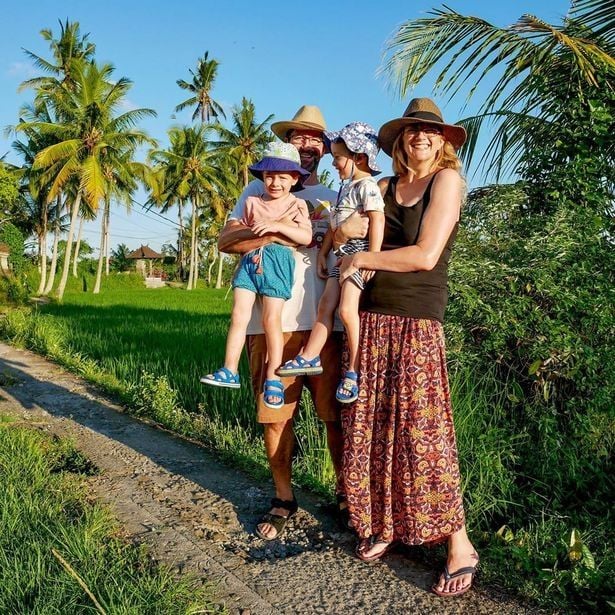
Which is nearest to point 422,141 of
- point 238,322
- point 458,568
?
point 238,322

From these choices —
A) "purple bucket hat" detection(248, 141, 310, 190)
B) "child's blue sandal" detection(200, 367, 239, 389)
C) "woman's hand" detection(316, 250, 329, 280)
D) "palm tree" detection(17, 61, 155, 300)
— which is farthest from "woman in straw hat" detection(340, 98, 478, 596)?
"palm tree" detection(17, 61, 155, 300)

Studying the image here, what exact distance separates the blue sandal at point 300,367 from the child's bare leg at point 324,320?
0.02 metres

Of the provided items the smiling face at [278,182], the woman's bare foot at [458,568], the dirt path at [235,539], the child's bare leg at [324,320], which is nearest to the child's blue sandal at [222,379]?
the child's bare leg at [324,320]

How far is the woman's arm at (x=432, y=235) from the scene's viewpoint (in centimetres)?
236

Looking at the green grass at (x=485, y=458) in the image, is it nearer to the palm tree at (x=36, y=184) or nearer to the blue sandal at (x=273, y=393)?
the blue sandal at (x=273, y=393)

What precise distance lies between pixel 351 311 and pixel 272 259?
1.49ft

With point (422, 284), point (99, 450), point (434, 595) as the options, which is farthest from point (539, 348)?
point (99, 450)

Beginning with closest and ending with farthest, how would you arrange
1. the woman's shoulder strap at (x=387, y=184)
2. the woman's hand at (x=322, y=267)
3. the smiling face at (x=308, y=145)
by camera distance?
1. the woman's shoulder strap at (x=387, y=184)
2. the woman's hand at (x=322, y=267)
3. the smiling face at (x=308, y=145)

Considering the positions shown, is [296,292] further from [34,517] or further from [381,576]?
[34,517]

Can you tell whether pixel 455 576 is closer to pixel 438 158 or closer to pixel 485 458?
pixel 485 458

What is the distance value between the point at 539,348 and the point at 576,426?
1.69 feet

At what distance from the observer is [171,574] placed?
241 cm

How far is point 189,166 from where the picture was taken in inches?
1318

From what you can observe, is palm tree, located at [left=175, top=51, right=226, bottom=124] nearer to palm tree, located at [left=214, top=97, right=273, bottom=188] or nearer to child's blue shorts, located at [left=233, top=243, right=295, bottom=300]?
palm tree, located at [left=214, top=97, right=273, bottom=188]
